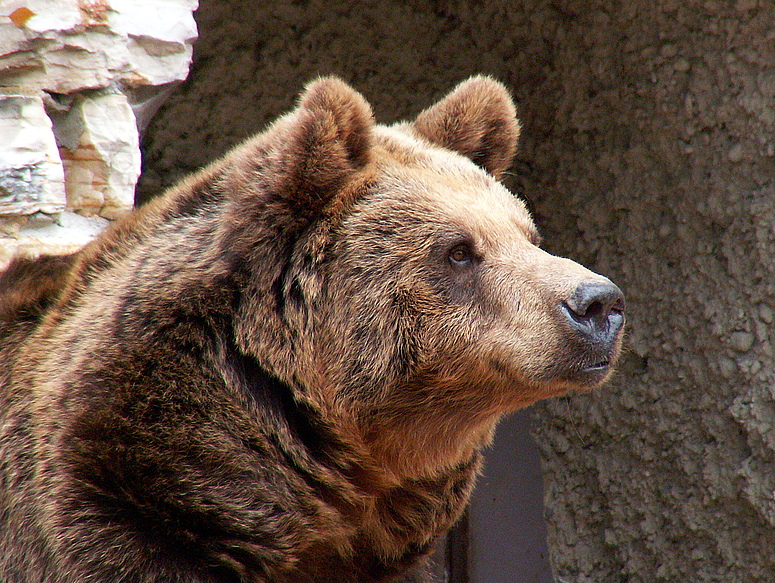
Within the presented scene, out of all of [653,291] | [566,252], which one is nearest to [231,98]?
[566,252]

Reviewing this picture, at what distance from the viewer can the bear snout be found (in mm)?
2510

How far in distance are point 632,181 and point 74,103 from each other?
3084 mm

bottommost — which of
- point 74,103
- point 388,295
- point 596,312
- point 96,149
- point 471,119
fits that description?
point 96,149

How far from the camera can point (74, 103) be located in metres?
3.34

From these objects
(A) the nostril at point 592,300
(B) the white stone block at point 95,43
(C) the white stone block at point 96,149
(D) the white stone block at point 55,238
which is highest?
(A) the nostril at point 592,300

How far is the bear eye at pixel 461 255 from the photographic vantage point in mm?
2771

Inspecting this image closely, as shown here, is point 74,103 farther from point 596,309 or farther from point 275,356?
point 596,309

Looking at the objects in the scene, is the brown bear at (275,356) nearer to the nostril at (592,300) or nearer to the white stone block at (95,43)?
the nostril at (592,300)

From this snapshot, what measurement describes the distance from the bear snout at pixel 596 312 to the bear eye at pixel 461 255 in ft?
1.28

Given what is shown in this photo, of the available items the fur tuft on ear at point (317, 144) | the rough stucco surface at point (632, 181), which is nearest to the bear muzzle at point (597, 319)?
the fur tuft on ear at point (317, 144)

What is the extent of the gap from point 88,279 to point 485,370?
1416 millimetres

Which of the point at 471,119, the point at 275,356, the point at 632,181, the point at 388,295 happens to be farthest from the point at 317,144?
the point at 632,181

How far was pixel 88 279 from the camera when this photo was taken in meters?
2.88

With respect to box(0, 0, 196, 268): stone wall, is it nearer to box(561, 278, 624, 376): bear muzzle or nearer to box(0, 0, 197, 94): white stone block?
box(0, 0, 197, 94): white stone block
